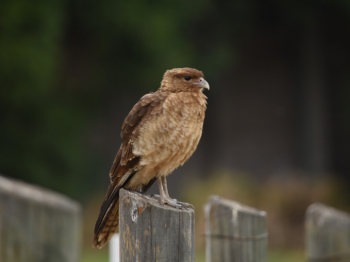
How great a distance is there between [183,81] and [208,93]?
775cm

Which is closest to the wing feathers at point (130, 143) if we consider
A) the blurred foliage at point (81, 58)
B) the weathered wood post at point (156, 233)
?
the weathered wood post at point (156, 233)

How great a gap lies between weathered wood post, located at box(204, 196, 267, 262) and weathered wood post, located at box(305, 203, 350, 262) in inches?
20.8

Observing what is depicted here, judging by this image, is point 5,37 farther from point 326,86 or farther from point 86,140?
point 326,86

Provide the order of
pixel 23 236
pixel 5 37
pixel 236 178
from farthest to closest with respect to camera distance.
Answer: pixel 236 178, pixel 5 37, pixel 23 236

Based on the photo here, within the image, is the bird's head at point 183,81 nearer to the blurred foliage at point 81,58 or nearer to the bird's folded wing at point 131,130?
the bird's folded wing at point 131,130

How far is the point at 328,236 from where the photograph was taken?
A: 3.39m

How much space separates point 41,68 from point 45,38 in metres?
0.48

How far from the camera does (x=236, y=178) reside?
9445mm

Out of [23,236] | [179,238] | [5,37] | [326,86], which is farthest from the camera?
[326,86]

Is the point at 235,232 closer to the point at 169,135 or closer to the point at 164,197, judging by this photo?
the point at 164,197

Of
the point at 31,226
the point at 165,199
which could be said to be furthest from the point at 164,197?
the point at 31,226

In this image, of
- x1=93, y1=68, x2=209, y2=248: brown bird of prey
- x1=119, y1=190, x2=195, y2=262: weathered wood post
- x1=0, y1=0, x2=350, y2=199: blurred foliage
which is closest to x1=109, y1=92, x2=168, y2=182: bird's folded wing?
x1=93, y1=68, x2=209, y2=248: brown bird of prey

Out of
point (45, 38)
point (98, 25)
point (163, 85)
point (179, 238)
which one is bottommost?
point (179, 238)

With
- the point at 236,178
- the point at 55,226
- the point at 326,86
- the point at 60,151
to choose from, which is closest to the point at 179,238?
the point at 55,226
